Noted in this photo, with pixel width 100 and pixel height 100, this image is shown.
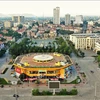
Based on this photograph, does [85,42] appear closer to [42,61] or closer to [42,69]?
[42,61]

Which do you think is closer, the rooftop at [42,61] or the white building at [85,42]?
the rooftop at [42,61]

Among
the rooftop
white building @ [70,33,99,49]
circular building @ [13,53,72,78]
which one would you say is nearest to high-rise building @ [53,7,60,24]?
white building @ [70,33,99,49]

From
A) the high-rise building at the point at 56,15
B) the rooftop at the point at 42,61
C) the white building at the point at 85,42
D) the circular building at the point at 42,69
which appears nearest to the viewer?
the circular building at the point at 42,69

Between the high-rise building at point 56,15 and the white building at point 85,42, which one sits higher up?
the high-rise building at point 56,15

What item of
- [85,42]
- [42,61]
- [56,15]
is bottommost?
[42,61]

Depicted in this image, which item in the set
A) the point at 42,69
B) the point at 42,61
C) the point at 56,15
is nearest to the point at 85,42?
the point at 42,61

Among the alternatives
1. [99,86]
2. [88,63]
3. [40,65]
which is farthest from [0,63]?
[99,86]

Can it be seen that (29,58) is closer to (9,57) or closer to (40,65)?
(40,65)

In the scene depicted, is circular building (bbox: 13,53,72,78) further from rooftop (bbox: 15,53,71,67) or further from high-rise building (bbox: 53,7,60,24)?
high-rise building (bbox: 53,7,60,24)

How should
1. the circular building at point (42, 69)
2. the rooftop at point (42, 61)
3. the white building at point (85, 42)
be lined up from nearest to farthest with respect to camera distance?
the circular building at point (42, 69) < the rooftop at point (42, 61) < the white building at point (85, 42)

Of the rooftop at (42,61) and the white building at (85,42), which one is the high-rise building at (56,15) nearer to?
the white building at (85,42)

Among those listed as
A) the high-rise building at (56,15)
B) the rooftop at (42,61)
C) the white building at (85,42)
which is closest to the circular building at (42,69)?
the rooftop at (42,61)
